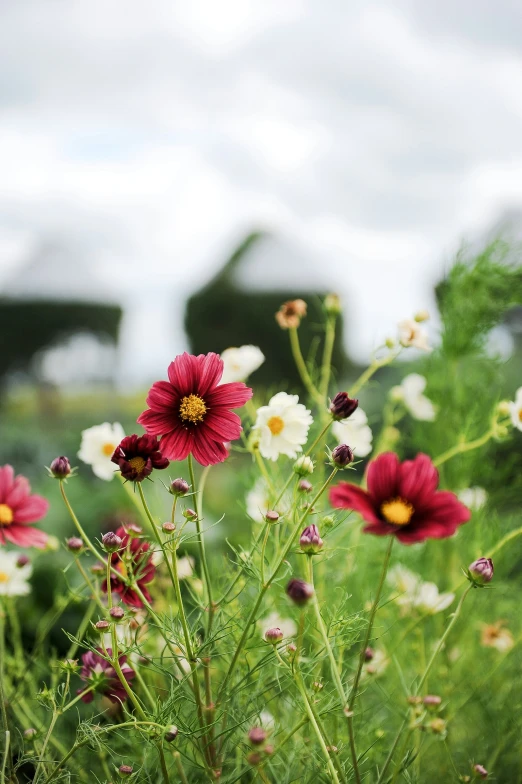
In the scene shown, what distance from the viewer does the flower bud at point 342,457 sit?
461mm

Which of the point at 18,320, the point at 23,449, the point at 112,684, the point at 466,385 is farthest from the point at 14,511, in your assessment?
the point at 18,320

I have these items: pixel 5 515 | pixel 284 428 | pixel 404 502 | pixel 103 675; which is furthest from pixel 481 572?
pixel 5 515

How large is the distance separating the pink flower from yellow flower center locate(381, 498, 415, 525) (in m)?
0.31

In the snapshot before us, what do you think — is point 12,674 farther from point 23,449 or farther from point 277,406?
point 23,449

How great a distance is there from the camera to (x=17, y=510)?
0.63 m

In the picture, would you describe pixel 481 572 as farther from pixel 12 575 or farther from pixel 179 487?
pixel 12 575

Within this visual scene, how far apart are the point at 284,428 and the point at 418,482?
0.40ft

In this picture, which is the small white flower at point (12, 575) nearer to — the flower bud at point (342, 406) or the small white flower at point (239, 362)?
the small white flower at point (239, 362)

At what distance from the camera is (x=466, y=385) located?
1131mm

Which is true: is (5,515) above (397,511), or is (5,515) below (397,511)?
below

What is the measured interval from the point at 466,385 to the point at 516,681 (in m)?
0.46

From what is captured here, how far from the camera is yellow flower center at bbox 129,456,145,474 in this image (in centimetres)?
45

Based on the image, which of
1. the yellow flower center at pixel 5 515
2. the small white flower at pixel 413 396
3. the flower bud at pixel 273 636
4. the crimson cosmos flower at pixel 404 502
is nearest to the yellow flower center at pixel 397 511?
the crimson cosmos flower at pixel 404 502

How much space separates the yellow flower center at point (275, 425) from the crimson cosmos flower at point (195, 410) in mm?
55
